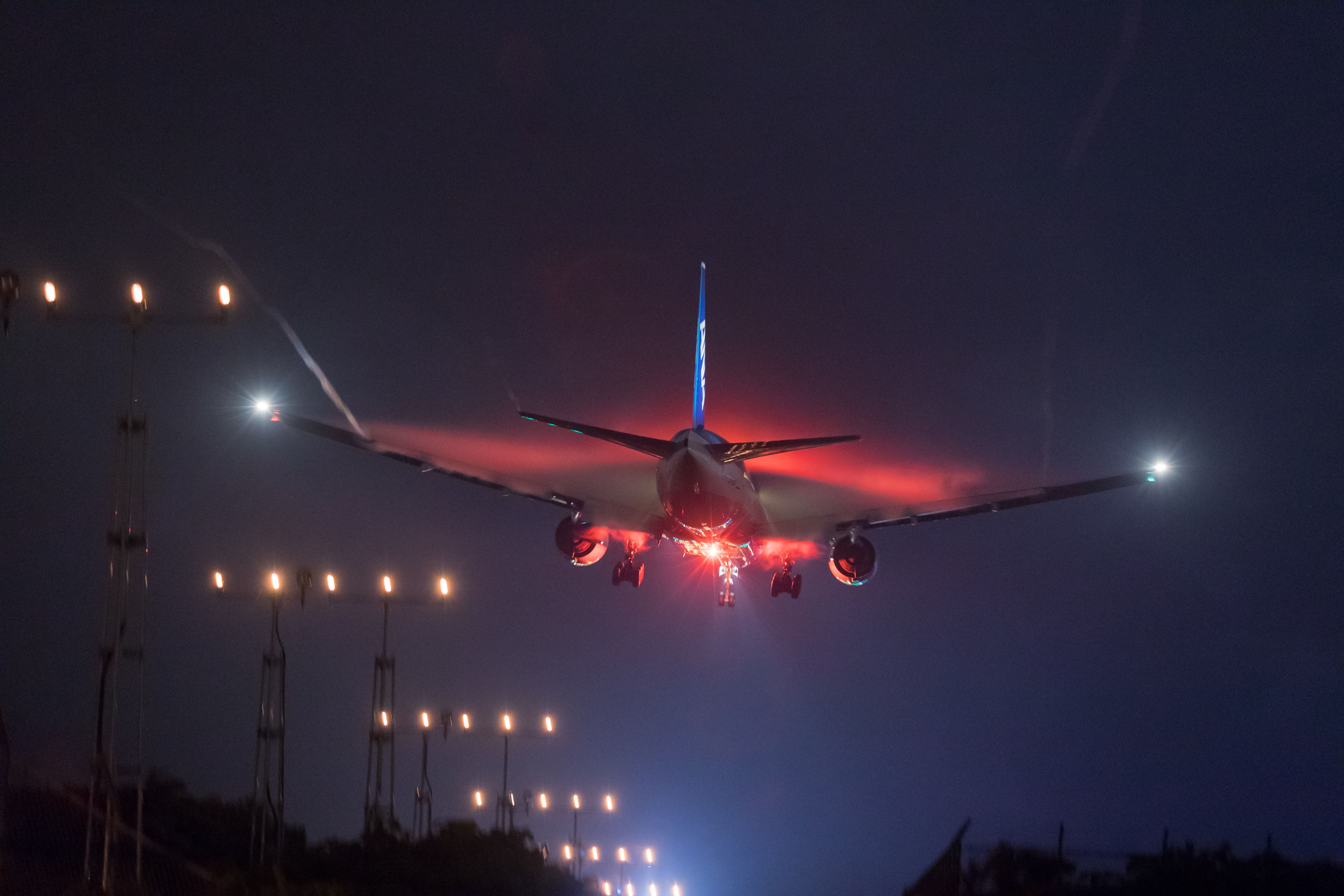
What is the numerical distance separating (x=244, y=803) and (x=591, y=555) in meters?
27.3

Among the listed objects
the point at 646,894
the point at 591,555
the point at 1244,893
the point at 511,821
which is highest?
the point at 591,555

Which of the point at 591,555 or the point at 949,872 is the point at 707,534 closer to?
the point at 591,555

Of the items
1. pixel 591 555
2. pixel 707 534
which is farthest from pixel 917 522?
pixel 591 555

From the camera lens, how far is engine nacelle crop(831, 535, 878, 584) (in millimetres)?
37625

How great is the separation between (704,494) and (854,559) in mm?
6901

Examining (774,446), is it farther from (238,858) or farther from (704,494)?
(238,858)

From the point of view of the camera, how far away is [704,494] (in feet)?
109

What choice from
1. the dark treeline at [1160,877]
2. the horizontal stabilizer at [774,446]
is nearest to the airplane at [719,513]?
the horizontal stabilizer at [774,446]

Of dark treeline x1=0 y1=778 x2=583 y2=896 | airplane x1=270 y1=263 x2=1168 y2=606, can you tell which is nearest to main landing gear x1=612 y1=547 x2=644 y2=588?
airplane x1=270 y1=263 x2=1168 y2=606

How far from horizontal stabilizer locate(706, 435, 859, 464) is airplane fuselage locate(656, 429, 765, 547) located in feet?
3.26

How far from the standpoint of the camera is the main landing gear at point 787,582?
3866 cm

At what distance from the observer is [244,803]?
5534 centimetres

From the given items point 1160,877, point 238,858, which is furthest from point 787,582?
point 238,858

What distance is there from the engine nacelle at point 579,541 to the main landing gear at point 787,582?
554cm
